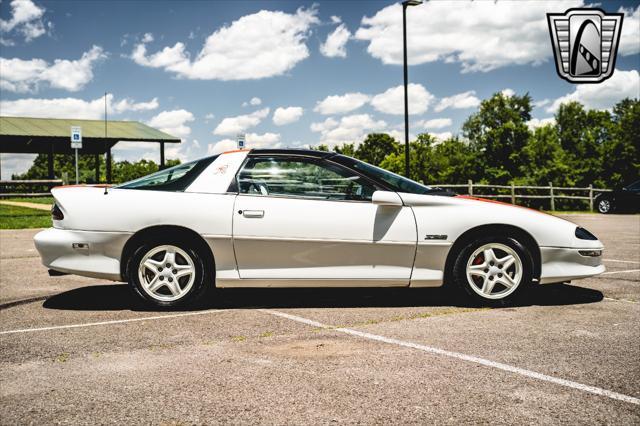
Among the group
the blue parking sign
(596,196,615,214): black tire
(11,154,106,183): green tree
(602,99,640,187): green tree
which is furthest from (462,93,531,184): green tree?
(11,154,106,183): green tree

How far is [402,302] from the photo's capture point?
5.25 meters

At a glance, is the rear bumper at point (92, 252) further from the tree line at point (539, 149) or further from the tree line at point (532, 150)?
the tree line at point (539, 149)

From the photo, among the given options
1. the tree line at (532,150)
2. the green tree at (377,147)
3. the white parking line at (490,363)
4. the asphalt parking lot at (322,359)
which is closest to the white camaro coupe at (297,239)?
the asphalt parking lot at (322,359)

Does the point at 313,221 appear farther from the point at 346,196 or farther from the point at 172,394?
the point at 172,394

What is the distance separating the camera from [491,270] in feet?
16.4

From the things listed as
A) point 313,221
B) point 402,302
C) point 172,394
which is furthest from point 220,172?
point 172,394

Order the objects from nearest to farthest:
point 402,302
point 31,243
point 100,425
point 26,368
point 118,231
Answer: point 100,425, point 26,368, point 118,231, point 402,302, point 31,243

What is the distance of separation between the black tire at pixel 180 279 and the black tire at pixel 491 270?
207 cm

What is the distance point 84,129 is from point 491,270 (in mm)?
29400

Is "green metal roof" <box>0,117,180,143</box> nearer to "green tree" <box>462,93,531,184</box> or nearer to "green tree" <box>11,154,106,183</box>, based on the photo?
"green tree" <box>462,93,531,184</box>

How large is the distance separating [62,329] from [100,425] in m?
2.02

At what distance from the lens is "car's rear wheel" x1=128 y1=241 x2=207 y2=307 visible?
4.89 m

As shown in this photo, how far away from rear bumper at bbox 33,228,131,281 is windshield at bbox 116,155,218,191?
1.51ft

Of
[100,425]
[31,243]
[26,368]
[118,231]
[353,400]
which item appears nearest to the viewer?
[100,425]
